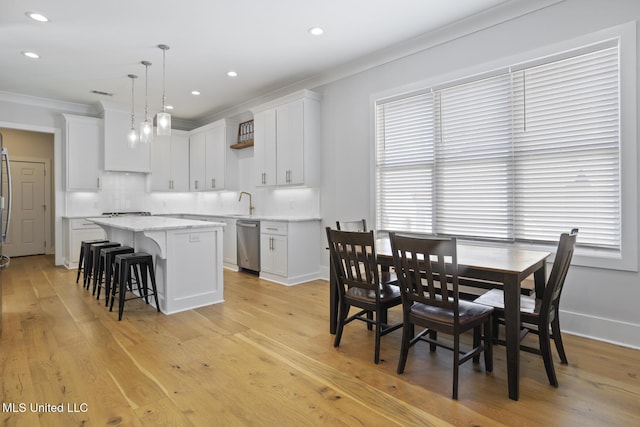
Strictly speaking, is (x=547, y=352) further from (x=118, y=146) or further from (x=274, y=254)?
(x=118, y=146)

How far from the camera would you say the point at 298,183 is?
5012 mm

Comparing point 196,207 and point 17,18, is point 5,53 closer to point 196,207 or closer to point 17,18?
point 17,18

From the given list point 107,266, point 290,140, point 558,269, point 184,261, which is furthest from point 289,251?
point 558,269

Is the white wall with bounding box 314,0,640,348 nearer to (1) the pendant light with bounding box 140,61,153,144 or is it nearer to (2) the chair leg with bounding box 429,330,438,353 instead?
(2) the chair leg with bounding box 429,330,438,353

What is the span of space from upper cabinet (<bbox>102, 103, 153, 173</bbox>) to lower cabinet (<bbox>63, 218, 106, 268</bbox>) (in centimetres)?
105

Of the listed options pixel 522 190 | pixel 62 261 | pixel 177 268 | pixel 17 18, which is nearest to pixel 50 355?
pixel 177 268

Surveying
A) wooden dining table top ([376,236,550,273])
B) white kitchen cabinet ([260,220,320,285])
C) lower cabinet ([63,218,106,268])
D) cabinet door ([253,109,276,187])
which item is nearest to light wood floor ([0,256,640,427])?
wooden dining table top ([376,236,550,273])

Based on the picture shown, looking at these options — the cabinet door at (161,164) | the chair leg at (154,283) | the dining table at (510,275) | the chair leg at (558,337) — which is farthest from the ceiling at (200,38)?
the chair leg at (558,337)

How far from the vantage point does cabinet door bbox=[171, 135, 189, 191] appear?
23.6 ft

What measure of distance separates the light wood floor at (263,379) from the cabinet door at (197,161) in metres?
4.06

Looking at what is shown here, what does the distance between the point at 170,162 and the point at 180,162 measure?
200 mm

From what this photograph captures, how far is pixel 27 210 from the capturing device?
746 cm

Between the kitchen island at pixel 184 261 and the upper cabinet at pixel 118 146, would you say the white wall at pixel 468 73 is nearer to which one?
the kitchen island at pixel 184 261

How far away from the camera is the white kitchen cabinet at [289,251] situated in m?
4.78
